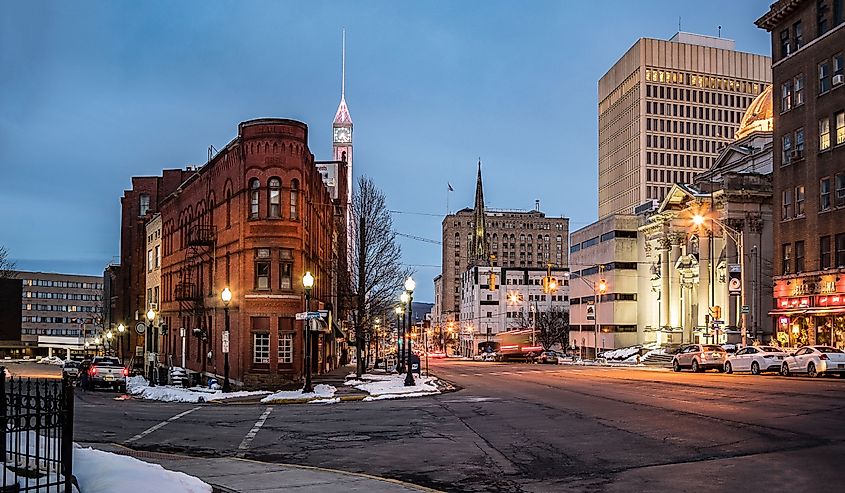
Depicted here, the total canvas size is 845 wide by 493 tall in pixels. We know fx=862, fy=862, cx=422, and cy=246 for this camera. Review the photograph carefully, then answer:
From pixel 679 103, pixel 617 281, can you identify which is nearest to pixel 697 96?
pixel 679 103

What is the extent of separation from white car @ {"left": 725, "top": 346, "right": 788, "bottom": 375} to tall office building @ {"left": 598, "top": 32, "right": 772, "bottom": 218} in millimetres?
106670

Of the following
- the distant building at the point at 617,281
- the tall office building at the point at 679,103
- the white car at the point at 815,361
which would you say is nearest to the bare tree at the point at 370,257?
the white car at the point at 815,361

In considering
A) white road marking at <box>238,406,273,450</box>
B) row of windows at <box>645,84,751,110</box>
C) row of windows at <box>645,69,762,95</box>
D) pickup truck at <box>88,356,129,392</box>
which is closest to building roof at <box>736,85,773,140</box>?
row of windows at <box>645,84,751,110</box>

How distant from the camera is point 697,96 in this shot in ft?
494

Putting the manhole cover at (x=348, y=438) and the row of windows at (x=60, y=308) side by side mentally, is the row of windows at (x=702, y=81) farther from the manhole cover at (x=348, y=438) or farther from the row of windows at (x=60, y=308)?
the manhole cover at (x=348, y=438)

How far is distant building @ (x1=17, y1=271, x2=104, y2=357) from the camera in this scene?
176875mm

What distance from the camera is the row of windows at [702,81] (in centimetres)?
14800

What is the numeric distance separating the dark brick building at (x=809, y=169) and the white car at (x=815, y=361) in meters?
12.3

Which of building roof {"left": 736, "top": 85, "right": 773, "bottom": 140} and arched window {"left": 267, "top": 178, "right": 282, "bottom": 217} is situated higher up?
building roof {"left": 736, "top": 85, "right": 773, "bottom": 140}

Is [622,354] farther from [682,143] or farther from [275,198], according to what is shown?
[682,143]

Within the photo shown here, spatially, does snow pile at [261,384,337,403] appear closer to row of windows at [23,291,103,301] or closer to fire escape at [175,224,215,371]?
fire escape at [175,224,215,371]

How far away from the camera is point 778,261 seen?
58938 mm

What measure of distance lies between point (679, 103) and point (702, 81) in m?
5.86

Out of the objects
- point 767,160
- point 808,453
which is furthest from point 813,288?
point 808,453
